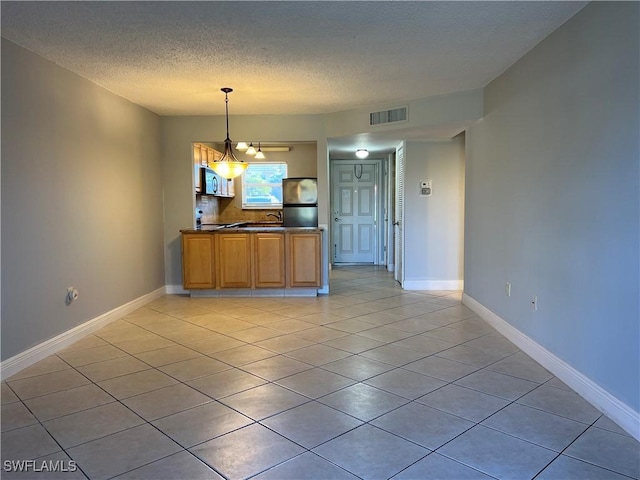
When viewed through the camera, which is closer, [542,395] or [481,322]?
[542,395]

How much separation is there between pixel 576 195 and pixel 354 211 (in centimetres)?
603

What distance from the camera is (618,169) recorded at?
230 centimetres

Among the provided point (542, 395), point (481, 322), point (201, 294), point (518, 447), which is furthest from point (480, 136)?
point (201, 294)

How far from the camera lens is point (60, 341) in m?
3.60

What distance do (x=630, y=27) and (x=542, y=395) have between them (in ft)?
6.88

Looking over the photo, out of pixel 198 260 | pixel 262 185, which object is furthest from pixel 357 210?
pixel 198 260

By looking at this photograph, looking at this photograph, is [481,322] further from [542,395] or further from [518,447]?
[518,447]

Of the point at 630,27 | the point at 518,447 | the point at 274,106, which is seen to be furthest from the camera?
the point at 274,106

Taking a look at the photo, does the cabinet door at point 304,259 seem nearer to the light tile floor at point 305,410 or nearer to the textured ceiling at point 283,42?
the light tile floor at point 305,410

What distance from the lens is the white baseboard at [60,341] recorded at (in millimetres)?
3037

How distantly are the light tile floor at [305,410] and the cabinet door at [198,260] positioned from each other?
1489 millimetres

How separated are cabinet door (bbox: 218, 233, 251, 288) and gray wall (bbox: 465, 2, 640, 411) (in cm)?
301

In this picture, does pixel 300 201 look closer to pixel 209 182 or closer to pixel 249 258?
pixel 209 182

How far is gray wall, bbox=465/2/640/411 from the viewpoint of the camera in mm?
2236
